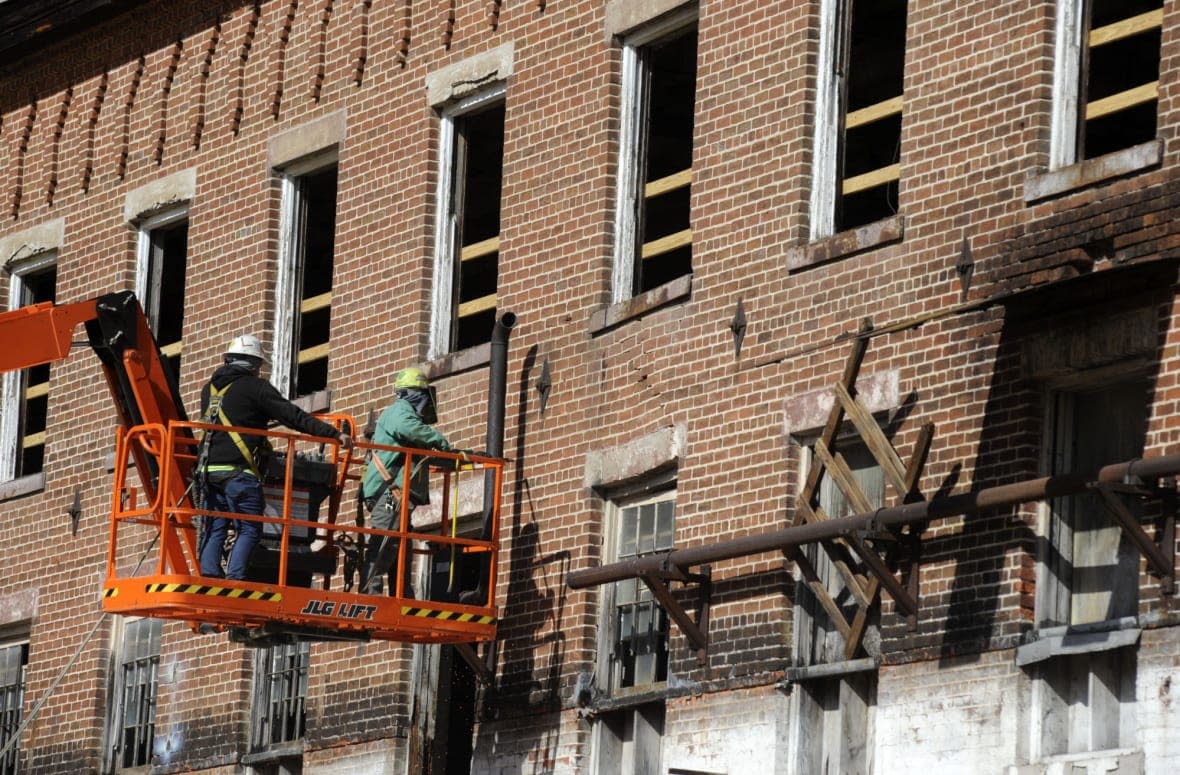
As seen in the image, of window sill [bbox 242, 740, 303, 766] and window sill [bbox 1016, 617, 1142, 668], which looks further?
window sill [bbox 242, 740, 303, 766]

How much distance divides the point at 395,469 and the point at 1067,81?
5.34m

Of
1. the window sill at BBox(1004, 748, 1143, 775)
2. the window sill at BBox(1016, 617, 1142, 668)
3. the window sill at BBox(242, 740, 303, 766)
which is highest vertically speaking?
the window sill at BBox(242, 740, 303, 766)

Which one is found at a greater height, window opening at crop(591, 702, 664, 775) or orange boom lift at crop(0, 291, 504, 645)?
orange boom lift at crop(0, 291, 504, 645)

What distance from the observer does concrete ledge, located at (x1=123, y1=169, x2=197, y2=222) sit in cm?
2405

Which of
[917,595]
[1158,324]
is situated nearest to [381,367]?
[917,595]

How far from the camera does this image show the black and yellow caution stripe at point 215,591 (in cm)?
1731

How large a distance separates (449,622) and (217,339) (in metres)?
5.73

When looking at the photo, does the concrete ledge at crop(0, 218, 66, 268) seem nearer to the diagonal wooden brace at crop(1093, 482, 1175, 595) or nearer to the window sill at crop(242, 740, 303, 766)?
the window sill at crop(242, 740, 303, 766)

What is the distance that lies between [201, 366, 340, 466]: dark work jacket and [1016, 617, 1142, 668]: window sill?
16.0 feet

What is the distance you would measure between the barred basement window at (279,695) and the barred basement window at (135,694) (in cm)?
143

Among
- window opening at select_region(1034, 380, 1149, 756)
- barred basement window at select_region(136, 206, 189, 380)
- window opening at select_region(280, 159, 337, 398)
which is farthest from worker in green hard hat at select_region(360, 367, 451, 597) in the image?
barred basement window at select_region(136, 206, 189, 380)

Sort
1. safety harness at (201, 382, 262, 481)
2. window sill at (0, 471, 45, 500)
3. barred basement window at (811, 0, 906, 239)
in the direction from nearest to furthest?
safety harness at (201, 382, 262, 481)
barred basement window at (811, 0, 906, 239)
window sill at (0, 471, 45, 500)

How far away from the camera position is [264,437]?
58.5 feet

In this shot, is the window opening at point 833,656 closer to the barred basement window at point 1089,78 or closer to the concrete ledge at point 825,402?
the concrete ledge at point 825,402
